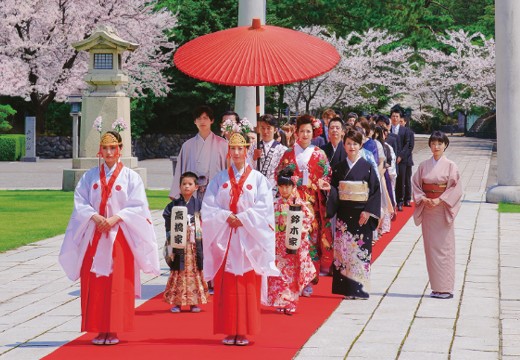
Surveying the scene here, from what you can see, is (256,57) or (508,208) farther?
(508,208)

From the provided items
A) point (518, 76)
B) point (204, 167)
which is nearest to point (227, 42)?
point (204, 167)

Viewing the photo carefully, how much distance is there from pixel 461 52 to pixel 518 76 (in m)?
32.1

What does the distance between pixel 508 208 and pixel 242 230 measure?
42.2 feet

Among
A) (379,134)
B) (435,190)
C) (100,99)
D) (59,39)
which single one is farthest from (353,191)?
(59,39)

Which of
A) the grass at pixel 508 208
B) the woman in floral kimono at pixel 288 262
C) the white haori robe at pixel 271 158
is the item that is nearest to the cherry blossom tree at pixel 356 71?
the grass at pixel 508 208

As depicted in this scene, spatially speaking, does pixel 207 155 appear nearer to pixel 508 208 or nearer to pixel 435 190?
pixel 435 190

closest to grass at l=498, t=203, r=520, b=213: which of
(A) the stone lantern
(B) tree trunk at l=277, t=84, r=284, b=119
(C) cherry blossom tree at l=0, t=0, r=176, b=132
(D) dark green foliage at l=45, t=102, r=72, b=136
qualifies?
(A) the stone lantern

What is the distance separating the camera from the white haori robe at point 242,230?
24.2 feet

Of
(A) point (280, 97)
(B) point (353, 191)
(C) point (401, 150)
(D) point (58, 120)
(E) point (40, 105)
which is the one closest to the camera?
(B) point (353, 191)

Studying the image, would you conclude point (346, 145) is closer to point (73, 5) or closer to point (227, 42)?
point (227, 42)

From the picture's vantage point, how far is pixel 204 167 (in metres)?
9.93

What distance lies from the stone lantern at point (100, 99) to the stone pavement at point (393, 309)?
28.8 feet

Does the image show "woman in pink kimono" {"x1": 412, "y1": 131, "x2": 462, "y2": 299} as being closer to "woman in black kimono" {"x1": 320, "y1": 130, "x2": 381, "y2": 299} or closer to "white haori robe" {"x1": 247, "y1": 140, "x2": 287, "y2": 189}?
"woman in black kimono" {"x1": 320, "y1": 130, "x2": 381, "y2": 299}

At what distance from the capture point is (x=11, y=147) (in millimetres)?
38250
